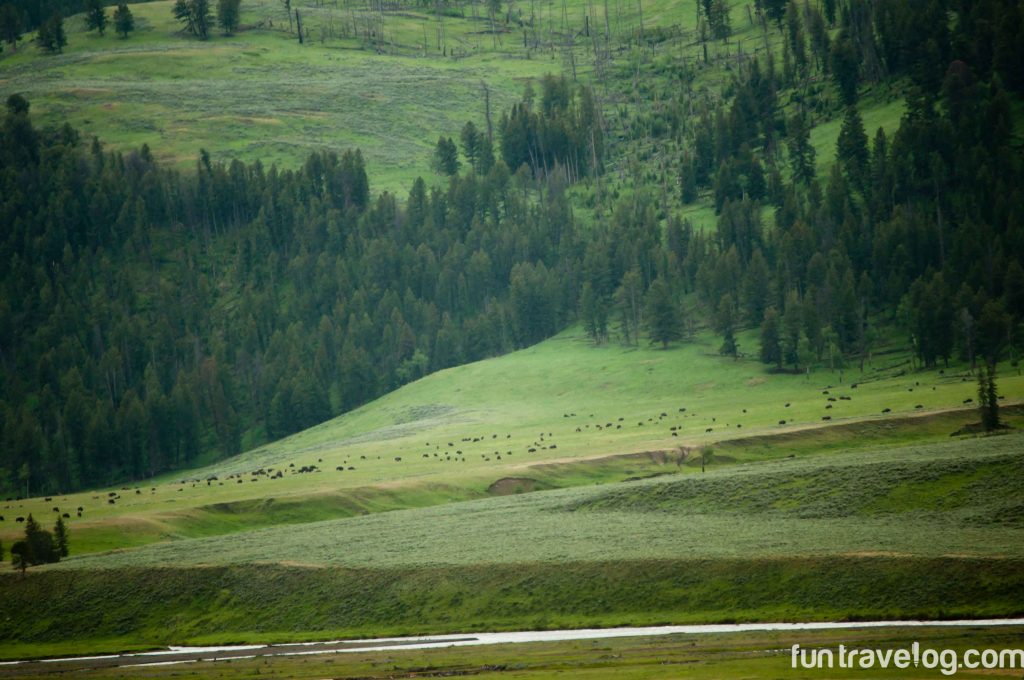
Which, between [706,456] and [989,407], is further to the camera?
[706,456]

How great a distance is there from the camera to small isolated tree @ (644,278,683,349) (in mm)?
196125

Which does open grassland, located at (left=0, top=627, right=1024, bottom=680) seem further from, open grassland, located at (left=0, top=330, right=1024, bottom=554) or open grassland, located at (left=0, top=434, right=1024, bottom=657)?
open grassland, located at (left=0, top=330, right=1024, bottom=554)

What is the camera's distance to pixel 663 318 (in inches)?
7712

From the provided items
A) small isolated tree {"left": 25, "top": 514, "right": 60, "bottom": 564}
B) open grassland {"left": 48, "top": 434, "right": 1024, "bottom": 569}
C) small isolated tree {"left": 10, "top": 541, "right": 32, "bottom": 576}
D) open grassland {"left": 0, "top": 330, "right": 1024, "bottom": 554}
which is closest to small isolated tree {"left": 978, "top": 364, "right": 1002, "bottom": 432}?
open grassland {"left": 0, "top": 330, "right": 1024, "bottom": 554}

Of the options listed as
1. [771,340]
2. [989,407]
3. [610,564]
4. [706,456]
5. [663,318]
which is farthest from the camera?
[663,318]

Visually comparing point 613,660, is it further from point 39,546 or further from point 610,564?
point 39,546

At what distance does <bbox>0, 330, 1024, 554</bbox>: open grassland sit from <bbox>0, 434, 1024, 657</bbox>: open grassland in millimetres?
8875

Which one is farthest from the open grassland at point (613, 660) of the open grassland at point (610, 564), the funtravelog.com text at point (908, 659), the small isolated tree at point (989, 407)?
the small isolated tree at point (989, 407)

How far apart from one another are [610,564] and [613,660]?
17.9 metres

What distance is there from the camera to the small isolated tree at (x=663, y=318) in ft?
643

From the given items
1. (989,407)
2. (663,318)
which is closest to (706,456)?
(989,407)

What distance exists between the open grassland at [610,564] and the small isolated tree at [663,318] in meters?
86.6

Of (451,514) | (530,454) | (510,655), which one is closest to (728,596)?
(510,655)

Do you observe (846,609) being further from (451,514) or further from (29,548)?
(29,548)
